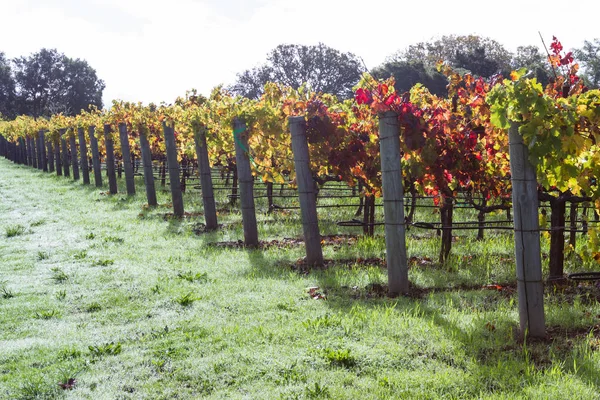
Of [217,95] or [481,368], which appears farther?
[217,95]

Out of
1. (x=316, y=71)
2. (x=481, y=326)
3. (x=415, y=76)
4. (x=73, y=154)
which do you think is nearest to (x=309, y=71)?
(x=316, y=71)

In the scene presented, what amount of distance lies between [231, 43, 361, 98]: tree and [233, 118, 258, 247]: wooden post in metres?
44.6

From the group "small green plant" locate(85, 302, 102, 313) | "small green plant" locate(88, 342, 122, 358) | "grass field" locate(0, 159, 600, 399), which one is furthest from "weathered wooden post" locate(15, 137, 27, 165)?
"small green plant" locate(88, 342, 122, 358)

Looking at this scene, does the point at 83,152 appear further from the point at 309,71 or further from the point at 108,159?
the point at 309,71

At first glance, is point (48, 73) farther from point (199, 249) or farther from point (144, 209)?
point (199, 249)

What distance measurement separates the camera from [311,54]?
181 ft

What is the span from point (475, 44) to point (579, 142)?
46362mm

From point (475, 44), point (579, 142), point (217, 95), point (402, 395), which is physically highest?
point (475, 44)

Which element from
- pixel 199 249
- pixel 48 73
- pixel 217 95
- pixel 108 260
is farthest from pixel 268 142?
pixel 48 73

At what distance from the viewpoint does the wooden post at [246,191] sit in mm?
9055

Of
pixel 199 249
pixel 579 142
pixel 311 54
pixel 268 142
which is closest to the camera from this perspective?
pixel 579 142

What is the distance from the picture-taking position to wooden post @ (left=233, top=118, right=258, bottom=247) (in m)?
9.05

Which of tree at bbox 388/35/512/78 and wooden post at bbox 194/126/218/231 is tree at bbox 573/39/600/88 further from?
wooden post at bbox 194/126/218/231

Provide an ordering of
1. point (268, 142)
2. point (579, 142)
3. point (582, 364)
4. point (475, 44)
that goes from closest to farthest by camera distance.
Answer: point (582, 364) < point (579, 142) < point (268, 142) < point (475, 44)
